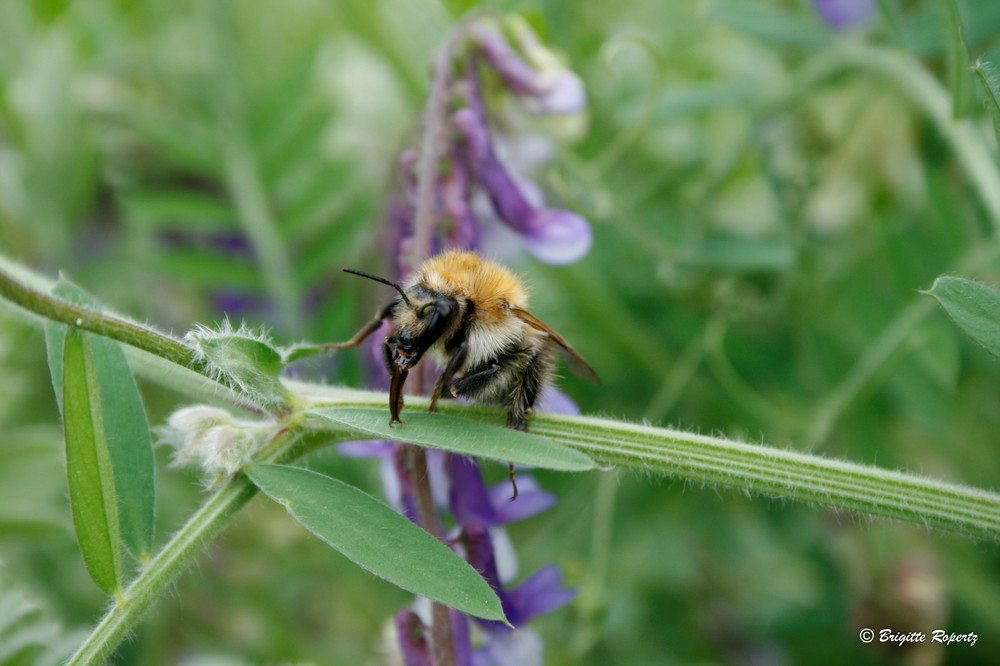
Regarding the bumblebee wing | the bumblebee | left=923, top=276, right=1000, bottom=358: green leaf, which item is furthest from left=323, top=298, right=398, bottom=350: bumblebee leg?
left=923, top=276, right=1000, bottom=358: green leaf

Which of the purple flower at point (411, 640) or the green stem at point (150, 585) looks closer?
the green stem at point (150, 585)

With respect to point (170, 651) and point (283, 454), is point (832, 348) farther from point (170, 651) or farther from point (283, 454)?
point (170, 651)

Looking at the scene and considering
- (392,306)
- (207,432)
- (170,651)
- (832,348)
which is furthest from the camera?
(170,651)

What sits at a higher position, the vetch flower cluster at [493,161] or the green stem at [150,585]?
the vetch flower cluster at [493,161]

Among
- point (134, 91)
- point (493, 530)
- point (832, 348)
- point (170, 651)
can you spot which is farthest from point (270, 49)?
point (493, 530)

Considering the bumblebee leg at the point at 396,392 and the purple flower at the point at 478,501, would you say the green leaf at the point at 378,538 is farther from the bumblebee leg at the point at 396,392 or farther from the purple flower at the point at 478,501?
the purple flower at the point at 478,501

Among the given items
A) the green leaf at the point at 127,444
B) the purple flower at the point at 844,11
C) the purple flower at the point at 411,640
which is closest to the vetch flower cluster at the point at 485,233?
the purple flower at the point at 411,640

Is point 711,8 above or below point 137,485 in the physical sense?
above
